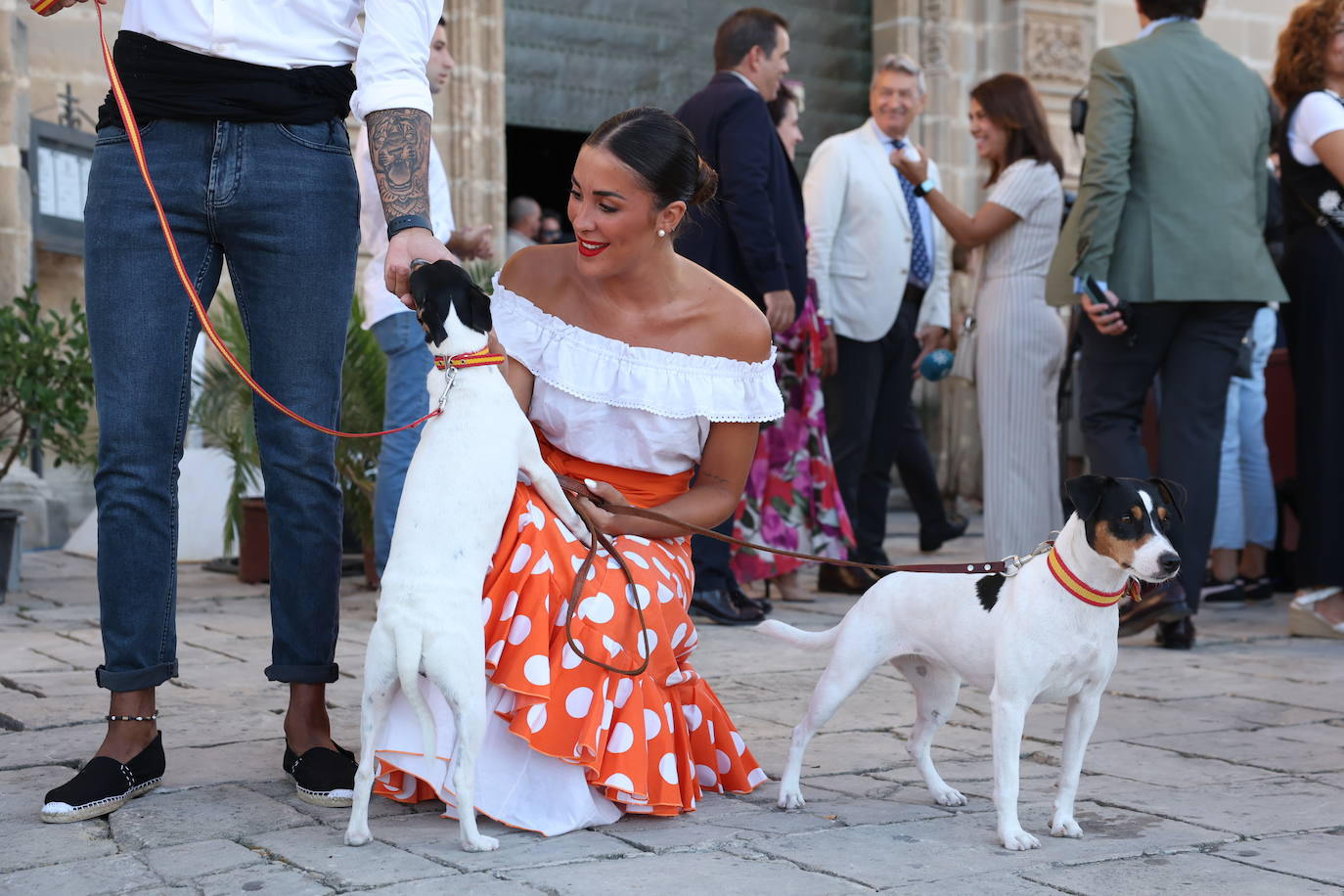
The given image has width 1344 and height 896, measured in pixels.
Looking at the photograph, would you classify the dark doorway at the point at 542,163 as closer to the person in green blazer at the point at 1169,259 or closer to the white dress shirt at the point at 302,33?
the person in green blazer at the point at 1169,259

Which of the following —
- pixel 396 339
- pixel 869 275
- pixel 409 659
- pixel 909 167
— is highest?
pixel 909 167

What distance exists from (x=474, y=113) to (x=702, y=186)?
18.6 feet

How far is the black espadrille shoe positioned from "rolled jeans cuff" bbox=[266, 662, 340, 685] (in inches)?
5.5

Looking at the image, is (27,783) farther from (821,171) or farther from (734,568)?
(821,171)

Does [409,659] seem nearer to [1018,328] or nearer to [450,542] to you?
[450,542]

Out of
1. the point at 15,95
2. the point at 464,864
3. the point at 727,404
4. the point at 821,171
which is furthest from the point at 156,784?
the point at 15,95

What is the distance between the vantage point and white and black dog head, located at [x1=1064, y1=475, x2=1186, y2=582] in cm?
261

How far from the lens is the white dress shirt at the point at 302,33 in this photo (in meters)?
2.75

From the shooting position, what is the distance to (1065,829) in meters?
2.63

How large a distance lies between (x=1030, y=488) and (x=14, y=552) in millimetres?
3884

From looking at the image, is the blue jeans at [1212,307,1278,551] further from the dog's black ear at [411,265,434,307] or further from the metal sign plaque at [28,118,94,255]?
the metal sign plaque at [28,118,94,255]

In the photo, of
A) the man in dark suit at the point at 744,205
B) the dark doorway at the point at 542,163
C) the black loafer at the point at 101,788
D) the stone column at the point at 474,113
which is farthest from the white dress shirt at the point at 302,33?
the dark doorway at the point at 542,163

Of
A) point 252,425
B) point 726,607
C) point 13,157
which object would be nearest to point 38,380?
point 252,425

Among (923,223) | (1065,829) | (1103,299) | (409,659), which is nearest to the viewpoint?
(409,659)
